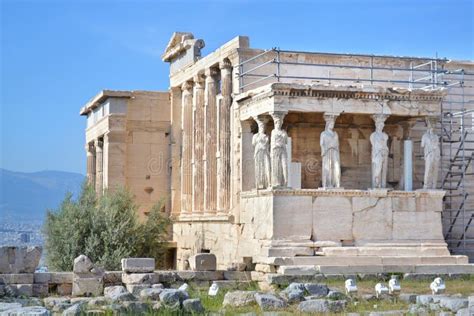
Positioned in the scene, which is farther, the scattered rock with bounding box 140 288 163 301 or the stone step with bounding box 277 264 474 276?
the stone step with bounding box 277 264 474 276

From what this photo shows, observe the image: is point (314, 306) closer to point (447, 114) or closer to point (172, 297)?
point (172, 297)

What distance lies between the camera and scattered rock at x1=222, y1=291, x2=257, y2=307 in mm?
14914

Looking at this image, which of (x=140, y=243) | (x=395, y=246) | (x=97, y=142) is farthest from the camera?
(x=97, y=142)

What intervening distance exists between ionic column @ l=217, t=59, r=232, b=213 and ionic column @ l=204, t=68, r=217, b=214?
34.1 inches

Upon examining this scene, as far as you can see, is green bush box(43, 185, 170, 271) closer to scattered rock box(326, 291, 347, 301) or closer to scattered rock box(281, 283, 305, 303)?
scattered rock box(281, 283, 305, 303)

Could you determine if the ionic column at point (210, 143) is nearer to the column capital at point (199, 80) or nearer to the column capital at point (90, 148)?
the column capital at point (199, 80)

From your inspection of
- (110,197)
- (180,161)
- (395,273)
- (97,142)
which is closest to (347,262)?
(395,273)

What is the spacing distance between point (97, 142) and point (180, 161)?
3.07 meters

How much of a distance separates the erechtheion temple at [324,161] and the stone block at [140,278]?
2.11 metres

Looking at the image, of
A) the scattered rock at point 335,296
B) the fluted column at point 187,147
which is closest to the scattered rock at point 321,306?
the scattered rock at point 335,296

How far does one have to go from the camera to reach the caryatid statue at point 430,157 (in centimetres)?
2051

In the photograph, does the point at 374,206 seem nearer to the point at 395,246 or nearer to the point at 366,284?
the point at 395,246

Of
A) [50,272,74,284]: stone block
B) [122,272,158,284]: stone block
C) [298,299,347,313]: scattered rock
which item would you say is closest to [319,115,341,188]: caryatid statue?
[122,272,158,284]: stone block

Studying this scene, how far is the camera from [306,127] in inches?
838
